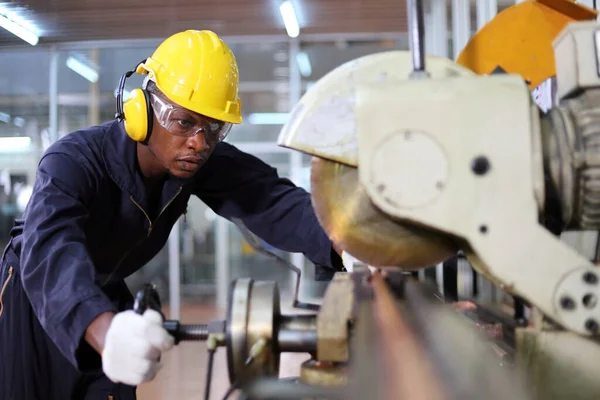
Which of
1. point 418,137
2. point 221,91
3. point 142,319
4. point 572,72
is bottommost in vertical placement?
point 142,319

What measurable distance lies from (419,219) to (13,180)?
6700 millimetres

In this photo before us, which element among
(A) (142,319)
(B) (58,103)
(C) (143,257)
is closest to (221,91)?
(C) (143,257)

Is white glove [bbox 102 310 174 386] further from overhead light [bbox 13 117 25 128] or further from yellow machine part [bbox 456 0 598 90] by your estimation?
overhead light [bbox 13 117 25 128]

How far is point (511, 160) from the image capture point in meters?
0.69

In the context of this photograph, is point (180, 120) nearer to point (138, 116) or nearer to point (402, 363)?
point (138, 116)

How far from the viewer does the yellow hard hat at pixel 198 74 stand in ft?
5.27

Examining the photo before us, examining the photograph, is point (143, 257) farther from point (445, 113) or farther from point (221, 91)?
point (445, 113)

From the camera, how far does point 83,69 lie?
6.21 metres

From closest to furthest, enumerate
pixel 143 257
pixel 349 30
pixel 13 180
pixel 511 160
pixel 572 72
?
pixel 511 160
pixel 572 72
pixel 143 257
pixel 349 30
pixel 13 180

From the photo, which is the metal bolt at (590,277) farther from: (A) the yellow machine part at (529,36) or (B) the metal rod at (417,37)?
(A) the yellow machine part at (529,36)

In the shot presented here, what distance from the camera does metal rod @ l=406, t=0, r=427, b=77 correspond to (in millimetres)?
791

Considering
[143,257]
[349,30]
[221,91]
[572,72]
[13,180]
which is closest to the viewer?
[572,72]

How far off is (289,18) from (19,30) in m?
2.82

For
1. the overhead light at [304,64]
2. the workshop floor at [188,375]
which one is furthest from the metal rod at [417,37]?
the overhead light at [304,64]
